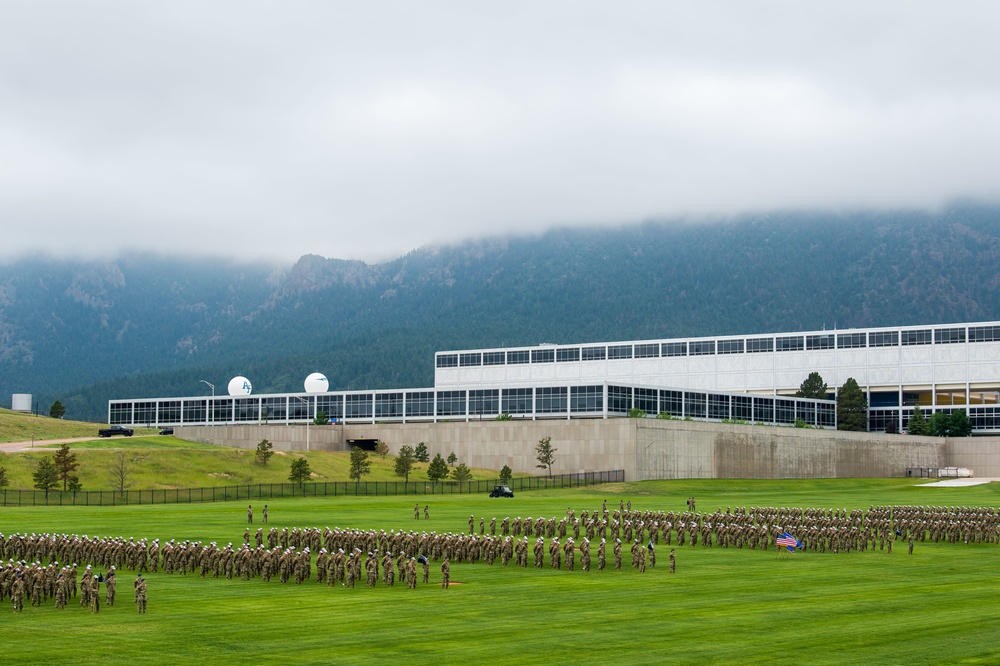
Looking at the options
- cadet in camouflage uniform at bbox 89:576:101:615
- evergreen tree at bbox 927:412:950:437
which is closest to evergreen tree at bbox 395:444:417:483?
evergreen tree at bbox 927:412:950:437

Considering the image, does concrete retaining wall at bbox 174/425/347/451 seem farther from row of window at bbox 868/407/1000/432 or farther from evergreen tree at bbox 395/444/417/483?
row of window at bbox 868/407/1000/432

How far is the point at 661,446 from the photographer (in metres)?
136

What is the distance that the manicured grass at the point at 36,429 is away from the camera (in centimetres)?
14176

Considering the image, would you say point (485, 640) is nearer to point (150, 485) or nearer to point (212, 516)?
point (212, 516)

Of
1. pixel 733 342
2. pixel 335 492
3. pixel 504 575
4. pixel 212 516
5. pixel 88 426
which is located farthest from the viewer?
→ pixel 733 342

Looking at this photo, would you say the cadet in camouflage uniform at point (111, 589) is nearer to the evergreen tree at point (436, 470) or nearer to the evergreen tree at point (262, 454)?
the evergreen tree at point (436, 470)

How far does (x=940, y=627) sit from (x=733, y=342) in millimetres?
149757

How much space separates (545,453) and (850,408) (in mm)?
55685

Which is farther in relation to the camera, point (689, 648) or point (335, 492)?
point (335, 492)

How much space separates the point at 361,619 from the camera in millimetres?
39500

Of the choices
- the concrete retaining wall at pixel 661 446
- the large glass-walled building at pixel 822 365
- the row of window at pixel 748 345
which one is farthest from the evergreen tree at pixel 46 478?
the row of window at pixel 748 345

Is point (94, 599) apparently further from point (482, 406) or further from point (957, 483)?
point (482, 406)

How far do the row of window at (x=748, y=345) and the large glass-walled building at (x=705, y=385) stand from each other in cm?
15

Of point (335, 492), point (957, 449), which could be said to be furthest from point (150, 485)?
point (957, 449)
